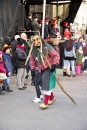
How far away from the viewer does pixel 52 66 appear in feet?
25.5

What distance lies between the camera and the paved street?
6492 mm

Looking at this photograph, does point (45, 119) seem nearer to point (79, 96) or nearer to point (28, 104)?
point (28, 104)

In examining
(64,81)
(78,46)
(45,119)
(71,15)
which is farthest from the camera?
(71,15)

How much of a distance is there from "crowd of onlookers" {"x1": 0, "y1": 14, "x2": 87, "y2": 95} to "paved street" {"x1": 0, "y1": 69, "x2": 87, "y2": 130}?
23.1 inches

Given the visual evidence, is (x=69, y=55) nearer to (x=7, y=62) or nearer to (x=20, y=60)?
(x=20, y=60)

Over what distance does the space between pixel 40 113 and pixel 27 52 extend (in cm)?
366

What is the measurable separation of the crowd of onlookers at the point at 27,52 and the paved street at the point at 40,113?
59cm

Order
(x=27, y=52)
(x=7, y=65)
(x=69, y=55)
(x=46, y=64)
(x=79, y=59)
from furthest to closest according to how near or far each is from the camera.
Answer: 1. (x=79, y=59)
2. (x=69, y=55)
3. (x=27, y=52)
4. (x=7, y=65)
5. (x=46, y=64)

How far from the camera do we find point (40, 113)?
7.43 meters

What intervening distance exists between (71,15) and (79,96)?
38.0 feet

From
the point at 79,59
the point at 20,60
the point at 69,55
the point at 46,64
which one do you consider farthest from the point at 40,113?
the point at 79,59

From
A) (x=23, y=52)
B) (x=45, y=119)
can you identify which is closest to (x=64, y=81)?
(x=23, y=52)

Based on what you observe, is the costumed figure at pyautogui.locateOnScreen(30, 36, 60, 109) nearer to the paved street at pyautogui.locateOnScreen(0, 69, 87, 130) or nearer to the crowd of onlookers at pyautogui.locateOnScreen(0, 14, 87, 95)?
Result: the paved street at pyautogui.locateOnScreen(0, 69, 87, 130)

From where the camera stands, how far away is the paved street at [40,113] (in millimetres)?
6492
